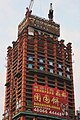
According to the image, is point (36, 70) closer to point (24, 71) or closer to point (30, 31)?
point (24, 71)

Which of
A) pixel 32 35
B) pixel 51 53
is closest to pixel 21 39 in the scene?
pixel 32 35

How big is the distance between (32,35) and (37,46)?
24.1ft

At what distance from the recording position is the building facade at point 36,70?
134375 millimetres

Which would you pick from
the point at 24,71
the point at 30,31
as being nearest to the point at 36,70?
the point at 24,71

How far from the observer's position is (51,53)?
494 ft

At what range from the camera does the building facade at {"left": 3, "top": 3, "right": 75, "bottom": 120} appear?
13438 centimetres

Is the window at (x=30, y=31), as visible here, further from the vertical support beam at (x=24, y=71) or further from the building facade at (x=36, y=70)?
the vertical support beam at (x=24, y=71)

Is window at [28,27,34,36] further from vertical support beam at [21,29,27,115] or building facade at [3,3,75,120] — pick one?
vertical support beam at [21,29,27,115]

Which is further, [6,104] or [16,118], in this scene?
[6,104]

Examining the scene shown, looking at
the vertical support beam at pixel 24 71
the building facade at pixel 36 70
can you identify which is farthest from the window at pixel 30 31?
the vertical support beam at pixel 24 71

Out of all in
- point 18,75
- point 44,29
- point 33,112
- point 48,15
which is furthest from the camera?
point 48,15

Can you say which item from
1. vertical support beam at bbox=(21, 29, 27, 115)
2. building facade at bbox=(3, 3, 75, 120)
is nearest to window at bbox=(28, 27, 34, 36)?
building facade at bbox=(3, 3, 75, 120)

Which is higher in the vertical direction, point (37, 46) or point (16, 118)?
point (37, 46)

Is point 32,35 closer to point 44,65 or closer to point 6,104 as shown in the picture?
point 44,65
